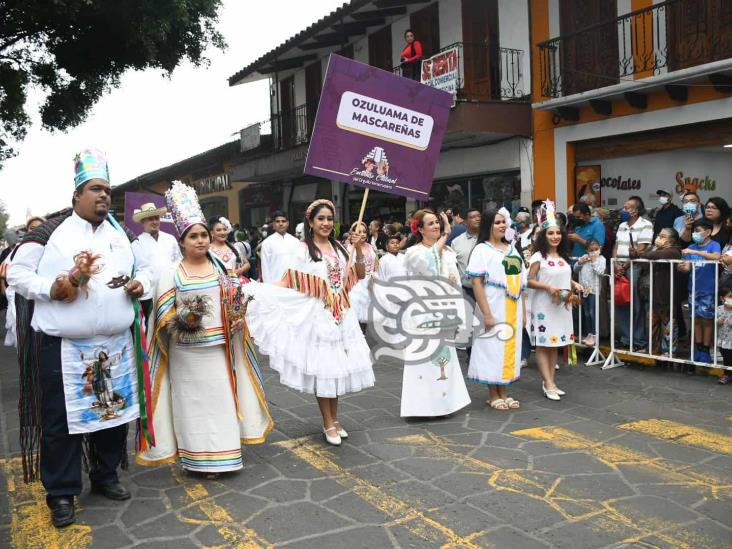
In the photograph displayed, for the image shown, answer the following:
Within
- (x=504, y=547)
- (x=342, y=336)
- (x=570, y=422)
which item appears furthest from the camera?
(x=570, y=422)

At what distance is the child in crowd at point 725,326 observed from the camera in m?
6.83

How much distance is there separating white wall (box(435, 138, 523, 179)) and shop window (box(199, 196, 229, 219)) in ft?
→ 48.7

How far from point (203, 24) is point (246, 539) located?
32.4ft

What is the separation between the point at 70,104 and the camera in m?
12.2

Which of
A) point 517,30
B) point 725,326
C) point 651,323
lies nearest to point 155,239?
point 651,323

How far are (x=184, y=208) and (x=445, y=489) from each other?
2490 mm

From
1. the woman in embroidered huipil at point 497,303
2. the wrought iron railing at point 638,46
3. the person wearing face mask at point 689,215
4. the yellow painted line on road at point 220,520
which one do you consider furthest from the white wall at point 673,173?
Result: the yellow painted line on road at point 220,520

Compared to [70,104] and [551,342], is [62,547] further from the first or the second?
[70,104]

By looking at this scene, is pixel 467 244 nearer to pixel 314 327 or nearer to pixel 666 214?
pixel 666 214

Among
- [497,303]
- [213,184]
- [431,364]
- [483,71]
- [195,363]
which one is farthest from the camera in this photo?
[213,184]

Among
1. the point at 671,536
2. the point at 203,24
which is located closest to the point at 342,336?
the point at 671,536

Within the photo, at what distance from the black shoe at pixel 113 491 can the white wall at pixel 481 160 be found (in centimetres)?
1173

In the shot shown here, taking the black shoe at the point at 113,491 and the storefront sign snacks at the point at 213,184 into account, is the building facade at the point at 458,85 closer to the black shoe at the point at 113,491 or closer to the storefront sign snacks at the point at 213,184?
the storefront sign snacks at the point at 213,184

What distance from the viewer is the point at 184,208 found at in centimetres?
469
